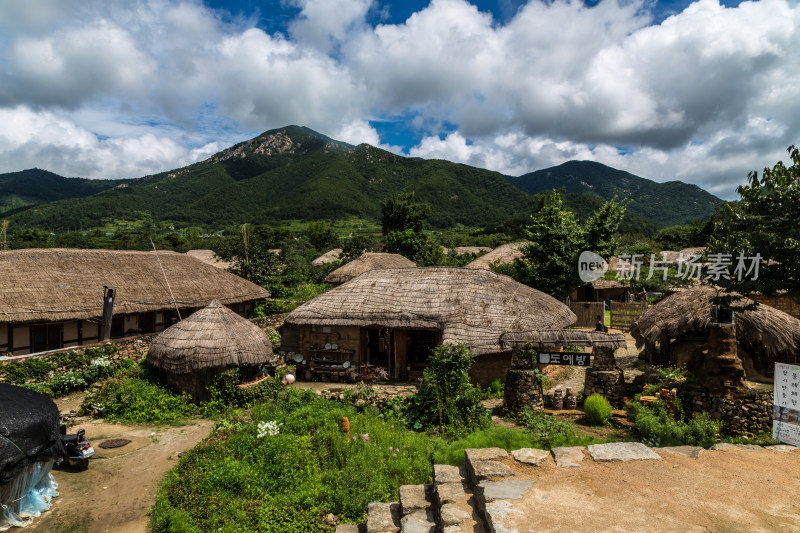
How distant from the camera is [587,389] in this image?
10484 mm

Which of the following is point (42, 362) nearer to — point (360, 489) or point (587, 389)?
point (360, 489)

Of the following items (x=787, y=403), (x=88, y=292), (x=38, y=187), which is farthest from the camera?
(x=38, y=187)

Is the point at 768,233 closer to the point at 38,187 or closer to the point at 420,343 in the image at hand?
the point at 420,343

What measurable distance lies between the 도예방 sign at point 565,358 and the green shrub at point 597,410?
79cm

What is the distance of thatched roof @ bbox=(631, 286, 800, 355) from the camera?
37.4ft

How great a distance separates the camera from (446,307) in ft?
46.0

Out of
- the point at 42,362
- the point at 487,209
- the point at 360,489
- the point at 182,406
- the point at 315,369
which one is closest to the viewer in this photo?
the point at 360,489

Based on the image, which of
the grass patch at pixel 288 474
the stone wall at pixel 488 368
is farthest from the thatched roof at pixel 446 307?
the grass patch at pixel 288 474

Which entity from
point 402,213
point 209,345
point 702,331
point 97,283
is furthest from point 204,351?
point 402,213

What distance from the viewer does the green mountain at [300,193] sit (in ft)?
286

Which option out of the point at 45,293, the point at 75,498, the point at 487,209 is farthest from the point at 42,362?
the point at 487,209

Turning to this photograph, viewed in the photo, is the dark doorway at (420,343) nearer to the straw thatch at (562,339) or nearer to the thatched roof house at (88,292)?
the straw thatch at (562,339)

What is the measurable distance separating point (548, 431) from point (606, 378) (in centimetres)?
292

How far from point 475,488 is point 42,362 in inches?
528
